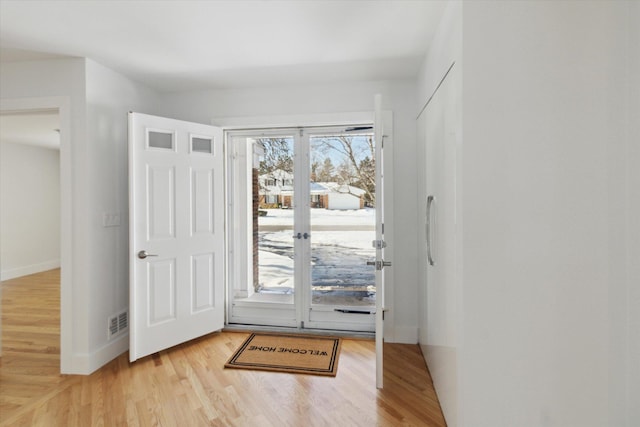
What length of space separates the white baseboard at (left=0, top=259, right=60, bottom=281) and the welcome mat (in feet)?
17.4

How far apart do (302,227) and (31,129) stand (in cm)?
479

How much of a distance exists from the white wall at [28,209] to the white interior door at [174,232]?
16.4 feet

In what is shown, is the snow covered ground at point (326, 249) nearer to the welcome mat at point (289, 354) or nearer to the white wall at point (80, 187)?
the welcome mat at point (289, 354)

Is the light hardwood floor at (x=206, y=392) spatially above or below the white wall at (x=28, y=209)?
below

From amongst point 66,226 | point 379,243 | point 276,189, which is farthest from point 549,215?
point 66,226

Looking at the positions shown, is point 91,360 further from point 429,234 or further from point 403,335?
point 429,234

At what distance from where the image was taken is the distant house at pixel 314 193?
3492 mm

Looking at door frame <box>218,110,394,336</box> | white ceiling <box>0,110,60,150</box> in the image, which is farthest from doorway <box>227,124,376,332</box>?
white ceiling <box>0,110,60,150</box>

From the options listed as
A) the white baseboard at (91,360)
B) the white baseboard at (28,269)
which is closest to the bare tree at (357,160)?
the white baseboard at (91,360)

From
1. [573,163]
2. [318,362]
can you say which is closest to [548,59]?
[573,163]

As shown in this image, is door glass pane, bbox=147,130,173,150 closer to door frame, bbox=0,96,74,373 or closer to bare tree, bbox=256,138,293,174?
door frame, bbox=0,96,74,373

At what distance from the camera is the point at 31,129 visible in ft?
17.0

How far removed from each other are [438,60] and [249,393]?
104 inches

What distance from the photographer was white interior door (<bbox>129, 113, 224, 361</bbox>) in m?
2.89
